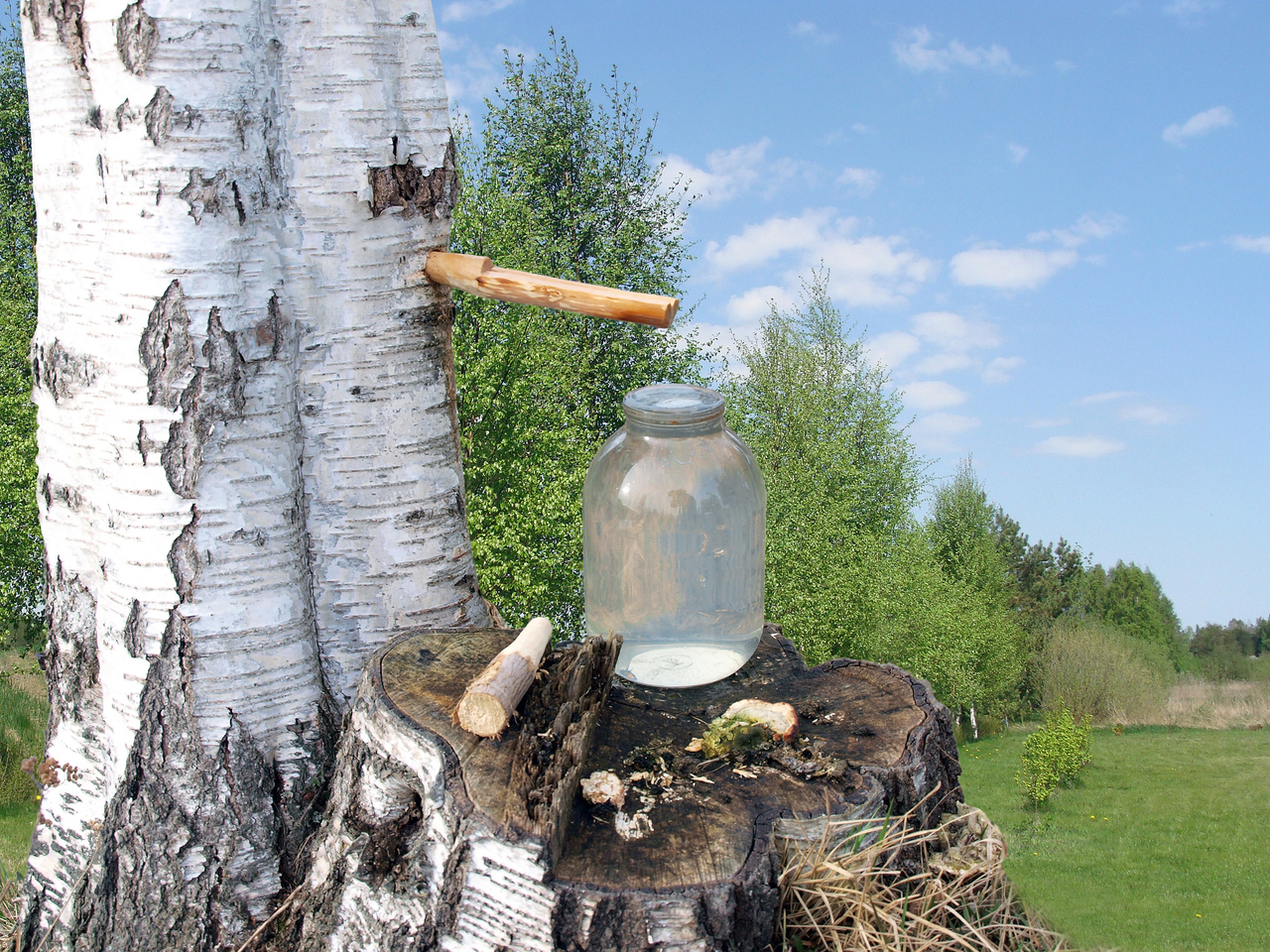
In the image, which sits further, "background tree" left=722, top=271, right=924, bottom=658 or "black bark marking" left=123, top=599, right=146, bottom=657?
"background tree" left=722, top=271, right=924, bottom=658

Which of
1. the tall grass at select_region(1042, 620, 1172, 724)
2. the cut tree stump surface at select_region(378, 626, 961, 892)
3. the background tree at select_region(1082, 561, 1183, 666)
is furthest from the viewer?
the background tree at select_region(1082, 561, 1183, 666)

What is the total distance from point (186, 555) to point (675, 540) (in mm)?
1731

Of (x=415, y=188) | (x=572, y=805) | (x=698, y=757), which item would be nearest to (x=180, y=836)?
(x=572, y=805)

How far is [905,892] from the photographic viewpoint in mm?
2928

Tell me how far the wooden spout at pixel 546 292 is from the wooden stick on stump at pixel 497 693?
112 centimetres

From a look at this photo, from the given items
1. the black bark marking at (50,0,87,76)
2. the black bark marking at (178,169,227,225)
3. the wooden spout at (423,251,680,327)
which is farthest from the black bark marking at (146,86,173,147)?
the wooden spout at (423,251,680,327)

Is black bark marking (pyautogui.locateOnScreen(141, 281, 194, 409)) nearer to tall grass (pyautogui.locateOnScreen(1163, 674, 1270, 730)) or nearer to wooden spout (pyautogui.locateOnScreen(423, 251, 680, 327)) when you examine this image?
wooden spout (pyautogui.locateOnScreen(423, 251, 680, 327))

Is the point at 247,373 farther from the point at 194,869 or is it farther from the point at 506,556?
the point at 506,556

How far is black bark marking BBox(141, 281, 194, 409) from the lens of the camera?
298 centimetres

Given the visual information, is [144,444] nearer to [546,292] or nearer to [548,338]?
[546,292]

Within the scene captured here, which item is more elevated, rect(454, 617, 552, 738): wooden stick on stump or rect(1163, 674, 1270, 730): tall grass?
rect(454, 617, 552, 738): wooden stick on stump

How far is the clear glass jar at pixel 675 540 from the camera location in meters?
3.47

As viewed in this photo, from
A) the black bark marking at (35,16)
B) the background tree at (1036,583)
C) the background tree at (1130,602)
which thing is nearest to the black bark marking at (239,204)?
the black bark marking at (35,16)

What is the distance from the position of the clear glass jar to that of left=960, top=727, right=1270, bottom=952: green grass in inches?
271
